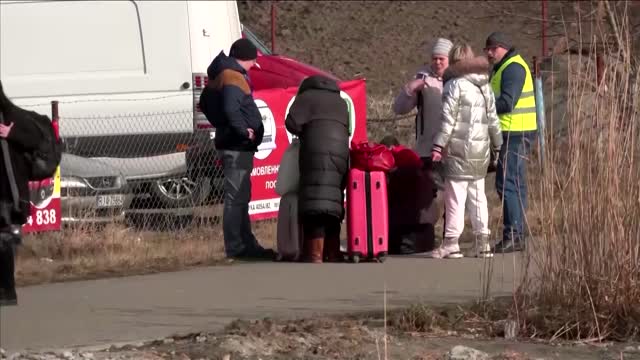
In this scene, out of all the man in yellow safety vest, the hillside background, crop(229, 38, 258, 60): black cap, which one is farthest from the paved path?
the hillside background

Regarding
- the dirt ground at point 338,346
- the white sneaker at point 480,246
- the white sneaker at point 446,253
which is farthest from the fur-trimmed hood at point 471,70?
the dirt ground at point 338,346

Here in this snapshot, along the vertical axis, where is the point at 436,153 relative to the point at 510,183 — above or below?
above

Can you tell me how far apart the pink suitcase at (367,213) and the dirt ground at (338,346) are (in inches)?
107

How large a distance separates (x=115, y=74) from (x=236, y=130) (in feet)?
10.9

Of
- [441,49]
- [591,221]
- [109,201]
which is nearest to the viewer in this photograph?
[591,221]

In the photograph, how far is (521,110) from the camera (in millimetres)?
10922

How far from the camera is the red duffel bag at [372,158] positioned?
10609 mm

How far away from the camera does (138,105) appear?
1374 centimetres

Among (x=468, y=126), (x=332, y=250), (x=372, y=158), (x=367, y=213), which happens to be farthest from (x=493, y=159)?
(x=332, y=250)

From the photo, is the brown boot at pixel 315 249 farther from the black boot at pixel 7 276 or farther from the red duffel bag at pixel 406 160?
the black boot at pixel 7 276

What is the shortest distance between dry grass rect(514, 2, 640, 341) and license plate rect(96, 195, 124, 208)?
18.7 ft

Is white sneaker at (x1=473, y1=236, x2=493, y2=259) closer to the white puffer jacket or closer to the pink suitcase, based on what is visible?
the white puffer jacket

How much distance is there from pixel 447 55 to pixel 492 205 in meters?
3.45

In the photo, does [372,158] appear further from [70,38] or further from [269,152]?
[70,38]
